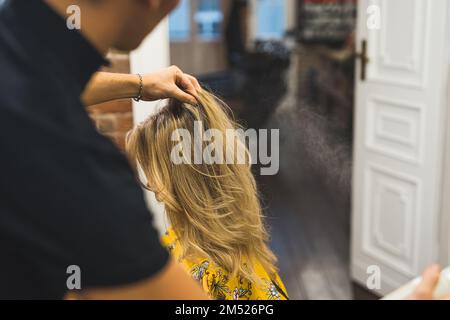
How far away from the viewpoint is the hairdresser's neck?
0.62m

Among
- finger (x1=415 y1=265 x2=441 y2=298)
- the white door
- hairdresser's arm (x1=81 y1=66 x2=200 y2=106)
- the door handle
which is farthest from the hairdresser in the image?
the door handle

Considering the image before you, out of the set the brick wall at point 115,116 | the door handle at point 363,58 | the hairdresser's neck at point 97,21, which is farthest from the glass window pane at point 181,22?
the door handle at point 363,58

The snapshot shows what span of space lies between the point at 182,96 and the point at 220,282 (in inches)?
16.6

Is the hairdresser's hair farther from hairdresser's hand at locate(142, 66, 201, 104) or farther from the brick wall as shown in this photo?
the brick wall

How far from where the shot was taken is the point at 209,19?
60.5 inches

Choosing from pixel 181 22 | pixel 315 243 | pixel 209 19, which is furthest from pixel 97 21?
pixel 315 243

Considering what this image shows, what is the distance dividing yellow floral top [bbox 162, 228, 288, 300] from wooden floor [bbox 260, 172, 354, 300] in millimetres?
559

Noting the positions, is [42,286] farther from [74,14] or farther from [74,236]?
[74,14]

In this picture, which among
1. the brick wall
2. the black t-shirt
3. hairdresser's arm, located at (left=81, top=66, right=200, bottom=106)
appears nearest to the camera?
the black t-shirt

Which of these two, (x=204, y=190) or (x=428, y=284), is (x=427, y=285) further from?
(x=204, y=190)

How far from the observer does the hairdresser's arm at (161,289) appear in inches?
23.9

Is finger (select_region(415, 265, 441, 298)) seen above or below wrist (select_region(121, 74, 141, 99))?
below

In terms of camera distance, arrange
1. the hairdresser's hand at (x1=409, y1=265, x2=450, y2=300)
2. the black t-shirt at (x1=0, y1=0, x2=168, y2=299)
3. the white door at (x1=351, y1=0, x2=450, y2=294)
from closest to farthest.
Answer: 1. the black t-shirt at (x1=0, y1=0, x2=168, y2=299)
2. the hairdresser's hand at (x1=409, y1=265, x2=450, y2=300)
3. the white door at (x1=351, y1=0, x2=450, y2=294)
